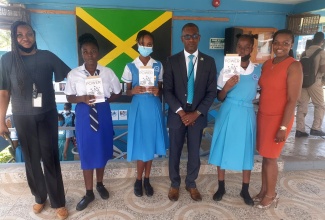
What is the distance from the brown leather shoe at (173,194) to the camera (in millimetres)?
2589

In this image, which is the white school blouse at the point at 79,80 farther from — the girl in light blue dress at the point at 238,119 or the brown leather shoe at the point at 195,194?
the brown leather shoe at the point at 195,194

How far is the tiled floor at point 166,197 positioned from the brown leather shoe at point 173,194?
5cm

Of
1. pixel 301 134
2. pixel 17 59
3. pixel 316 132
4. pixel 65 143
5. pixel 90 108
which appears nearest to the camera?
pixel 17 59

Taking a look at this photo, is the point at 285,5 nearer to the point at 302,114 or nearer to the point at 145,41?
the point at 302,114

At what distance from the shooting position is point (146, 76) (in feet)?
7.30

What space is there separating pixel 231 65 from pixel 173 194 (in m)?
1.51

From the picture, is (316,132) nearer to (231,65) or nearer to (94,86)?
(231,65)

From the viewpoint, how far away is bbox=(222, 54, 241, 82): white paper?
213 cm

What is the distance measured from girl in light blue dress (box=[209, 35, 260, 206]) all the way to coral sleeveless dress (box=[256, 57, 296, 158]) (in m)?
0.08

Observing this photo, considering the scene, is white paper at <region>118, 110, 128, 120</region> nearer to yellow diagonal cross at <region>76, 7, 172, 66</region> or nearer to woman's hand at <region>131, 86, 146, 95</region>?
yellow diagonal cross at <region>76, 7, 172, 66</region>

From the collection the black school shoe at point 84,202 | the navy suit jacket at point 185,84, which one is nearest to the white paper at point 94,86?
the navy suit jacket at point 185,84

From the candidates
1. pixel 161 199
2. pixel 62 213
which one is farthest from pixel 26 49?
pixel 161 199

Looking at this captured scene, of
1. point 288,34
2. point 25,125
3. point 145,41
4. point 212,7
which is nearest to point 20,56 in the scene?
point 25,125

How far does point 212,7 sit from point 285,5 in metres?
1.81
